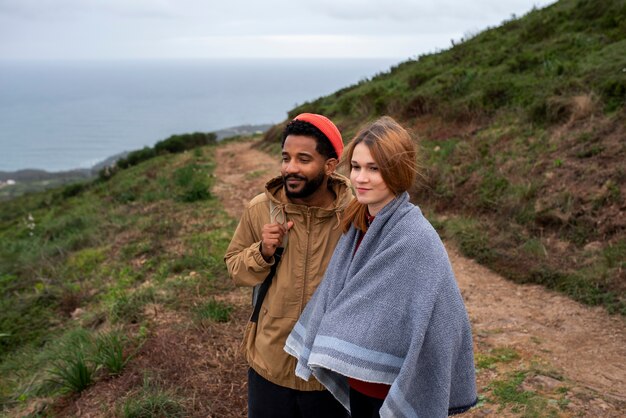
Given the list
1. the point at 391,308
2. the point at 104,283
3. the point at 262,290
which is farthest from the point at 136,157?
the point at 391,308

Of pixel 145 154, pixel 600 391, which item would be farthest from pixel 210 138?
pixel 600 391

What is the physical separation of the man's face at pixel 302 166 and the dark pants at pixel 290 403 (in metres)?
0.82

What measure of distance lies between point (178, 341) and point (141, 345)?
0.32m

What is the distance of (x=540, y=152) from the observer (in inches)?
284

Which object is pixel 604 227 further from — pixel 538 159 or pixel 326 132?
pixel 326 132

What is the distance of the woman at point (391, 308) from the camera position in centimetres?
175

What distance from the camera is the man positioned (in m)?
2.07

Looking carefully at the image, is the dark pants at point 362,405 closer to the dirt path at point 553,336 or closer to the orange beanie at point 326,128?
the orange beanie at point 326,128

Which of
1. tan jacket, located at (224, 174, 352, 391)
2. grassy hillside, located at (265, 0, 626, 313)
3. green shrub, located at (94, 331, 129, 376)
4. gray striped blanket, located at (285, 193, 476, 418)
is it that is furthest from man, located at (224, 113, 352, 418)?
grassy hillside, located at (265, 0, 626, 313)

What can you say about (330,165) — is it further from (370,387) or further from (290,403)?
(290,403)

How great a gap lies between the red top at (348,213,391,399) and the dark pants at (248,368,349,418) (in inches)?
10.1

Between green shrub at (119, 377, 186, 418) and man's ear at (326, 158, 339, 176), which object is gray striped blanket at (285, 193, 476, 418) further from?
green shrub at (119, 377, 186, 418)

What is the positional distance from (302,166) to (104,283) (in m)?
6.11

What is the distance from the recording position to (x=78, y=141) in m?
128
